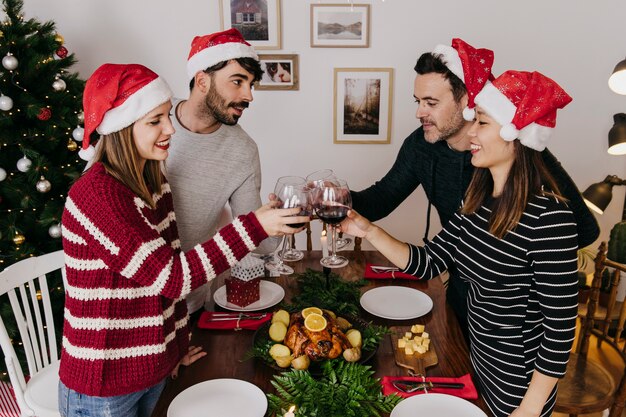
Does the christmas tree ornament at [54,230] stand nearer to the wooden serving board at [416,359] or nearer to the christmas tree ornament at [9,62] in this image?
the christmas tree ornament at [9,62]

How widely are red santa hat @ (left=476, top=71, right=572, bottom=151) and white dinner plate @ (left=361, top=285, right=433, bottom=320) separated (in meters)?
0.66

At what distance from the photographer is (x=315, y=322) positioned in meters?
1.40

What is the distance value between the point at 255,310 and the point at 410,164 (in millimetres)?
968

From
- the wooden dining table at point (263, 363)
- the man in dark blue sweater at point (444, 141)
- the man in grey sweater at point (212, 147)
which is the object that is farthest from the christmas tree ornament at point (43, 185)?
the man in dark blue sweater at point (444, 141)

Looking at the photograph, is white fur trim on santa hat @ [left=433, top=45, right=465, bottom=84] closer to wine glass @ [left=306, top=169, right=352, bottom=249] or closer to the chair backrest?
wine glass @ [left=306, top=169, right=352, bottom=249]

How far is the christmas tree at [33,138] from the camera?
7.76 ft

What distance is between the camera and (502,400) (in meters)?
1.50

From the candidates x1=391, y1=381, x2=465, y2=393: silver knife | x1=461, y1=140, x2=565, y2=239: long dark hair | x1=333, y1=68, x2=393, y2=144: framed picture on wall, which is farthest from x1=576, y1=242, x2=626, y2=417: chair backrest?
x1=333, y1=68, x2=393, y2=144: framed picture on wall

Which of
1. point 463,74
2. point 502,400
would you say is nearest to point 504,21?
point 463,74

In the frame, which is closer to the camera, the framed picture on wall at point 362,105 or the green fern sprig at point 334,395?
the green fern sprig at point 334,395

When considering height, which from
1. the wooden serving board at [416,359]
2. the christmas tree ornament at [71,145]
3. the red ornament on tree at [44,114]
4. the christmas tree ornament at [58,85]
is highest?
the christmas tree ornament at [58,85]

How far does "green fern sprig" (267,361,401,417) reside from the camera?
3.86 ft

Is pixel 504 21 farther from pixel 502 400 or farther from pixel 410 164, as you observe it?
pixel 502 400

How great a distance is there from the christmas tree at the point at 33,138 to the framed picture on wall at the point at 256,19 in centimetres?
93
